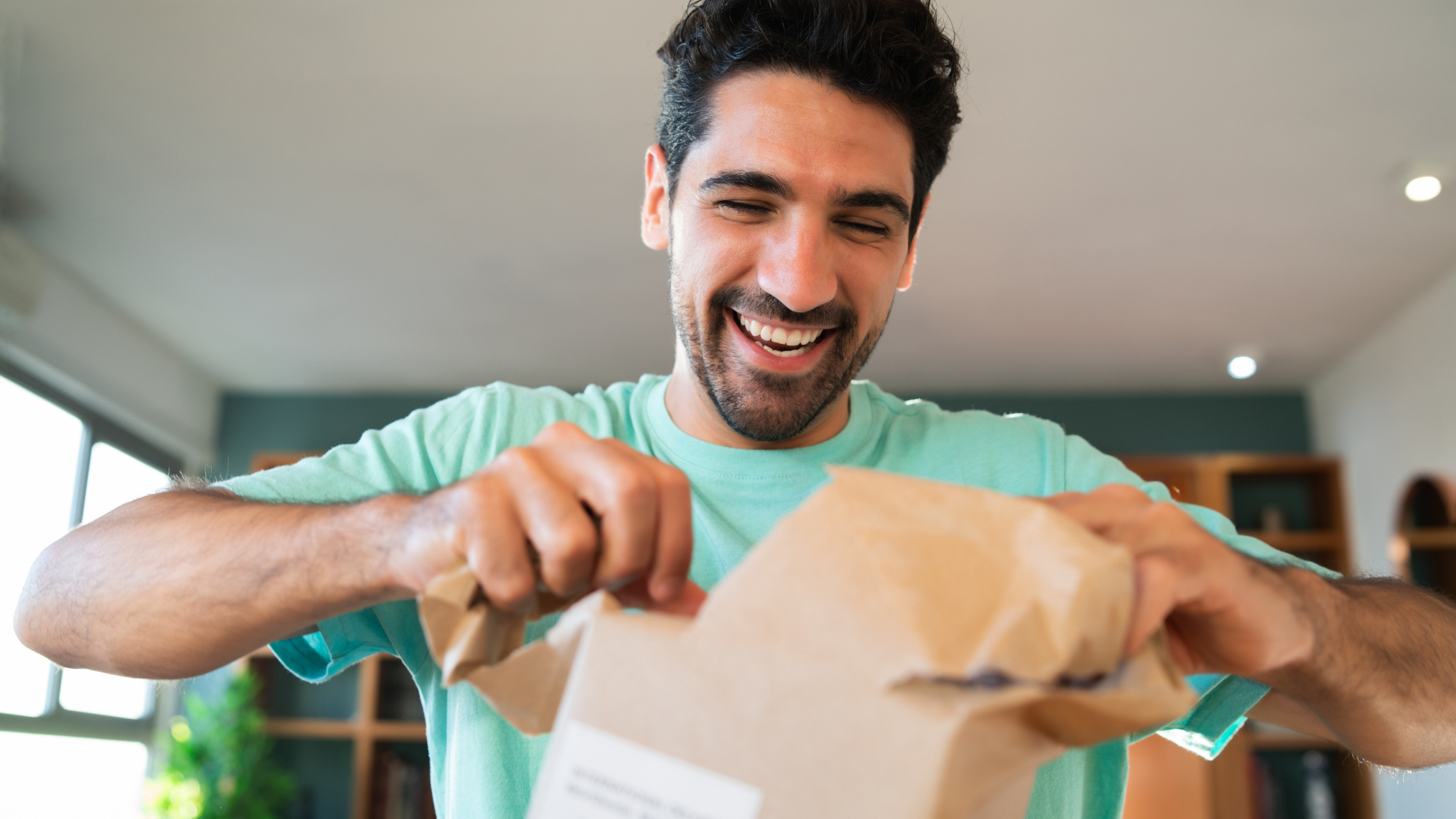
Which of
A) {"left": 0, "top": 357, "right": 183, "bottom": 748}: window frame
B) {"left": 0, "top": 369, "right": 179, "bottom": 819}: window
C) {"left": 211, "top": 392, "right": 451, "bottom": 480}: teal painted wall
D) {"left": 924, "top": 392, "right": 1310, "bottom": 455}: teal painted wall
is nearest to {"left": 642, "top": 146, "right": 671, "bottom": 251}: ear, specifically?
{"left": 0, "top": 369, "right": 179, "bottom": 819}: window

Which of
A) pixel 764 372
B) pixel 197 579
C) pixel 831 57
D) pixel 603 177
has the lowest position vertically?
pixel 197 579

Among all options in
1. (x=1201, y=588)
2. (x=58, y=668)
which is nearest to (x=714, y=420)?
(x=1201, y=588)

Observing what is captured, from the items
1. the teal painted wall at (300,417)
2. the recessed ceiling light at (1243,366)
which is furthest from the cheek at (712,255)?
the teal painted wall at (300,417)

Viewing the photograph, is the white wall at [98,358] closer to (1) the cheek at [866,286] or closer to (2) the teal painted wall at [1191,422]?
(1) the cheek at [866,286]

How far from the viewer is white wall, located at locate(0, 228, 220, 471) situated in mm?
3707

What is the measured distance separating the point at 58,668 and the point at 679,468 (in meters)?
4.06

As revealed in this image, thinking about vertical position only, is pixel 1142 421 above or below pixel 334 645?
above

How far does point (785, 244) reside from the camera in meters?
1.07

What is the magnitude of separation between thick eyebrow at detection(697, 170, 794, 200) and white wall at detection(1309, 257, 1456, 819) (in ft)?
12.9

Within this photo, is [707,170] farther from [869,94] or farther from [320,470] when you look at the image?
[320,470]

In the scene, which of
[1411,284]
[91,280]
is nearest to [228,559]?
[91,280]

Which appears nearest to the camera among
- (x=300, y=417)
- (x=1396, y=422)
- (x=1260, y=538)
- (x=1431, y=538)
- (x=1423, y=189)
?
(x=1423, y=189)

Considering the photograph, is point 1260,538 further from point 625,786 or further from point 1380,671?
point 625,786

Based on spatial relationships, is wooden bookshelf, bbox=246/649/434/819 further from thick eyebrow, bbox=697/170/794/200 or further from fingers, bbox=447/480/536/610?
fingers, bbox=447/480/536/610
